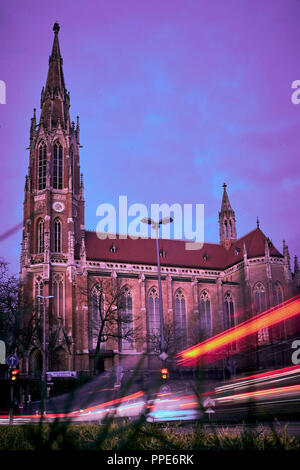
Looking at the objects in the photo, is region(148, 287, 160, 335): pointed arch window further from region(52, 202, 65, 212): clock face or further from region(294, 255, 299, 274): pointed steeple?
region(294, 255, 299, 274): pointed steeple

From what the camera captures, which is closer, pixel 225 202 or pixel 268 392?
pixel 268 392

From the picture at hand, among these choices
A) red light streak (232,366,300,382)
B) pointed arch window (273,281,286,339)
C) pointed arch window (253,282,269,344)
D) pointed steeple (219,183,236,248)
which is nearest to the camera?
red light streak (232,366,300,382)

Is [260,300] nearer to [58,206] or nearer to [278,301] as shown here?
[278,301]

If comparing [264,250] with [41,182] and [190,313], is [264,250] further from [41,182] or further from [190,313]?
[41,182]

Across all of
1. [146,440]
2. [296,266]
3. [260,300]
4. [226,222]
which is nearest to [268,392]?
[146,440]

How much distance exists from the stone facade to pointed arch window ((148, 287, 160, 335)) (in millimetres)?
180

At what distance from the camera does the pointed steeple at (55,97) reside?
6494cm

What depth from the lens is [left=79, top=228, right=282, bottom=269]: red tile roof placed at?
6300 centimetres

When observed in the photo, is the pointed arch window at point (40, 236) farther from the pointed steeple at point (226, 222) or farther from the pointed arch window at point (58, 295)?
the pointed steeple at point (226, 222)

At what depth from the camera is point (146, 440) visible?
27.1 ft

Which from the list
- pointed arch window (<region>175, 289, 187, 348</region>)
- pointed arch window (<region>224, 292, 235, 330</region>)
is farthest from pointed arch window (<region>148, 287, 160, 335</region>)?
pointed arch window (<region>224, 292, 235, 330</region>)

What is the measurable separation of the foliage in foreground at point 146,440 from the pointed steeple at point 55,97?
58.6m

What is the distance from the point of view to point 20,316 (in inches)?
1874

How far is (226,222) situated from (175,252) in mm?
12187
